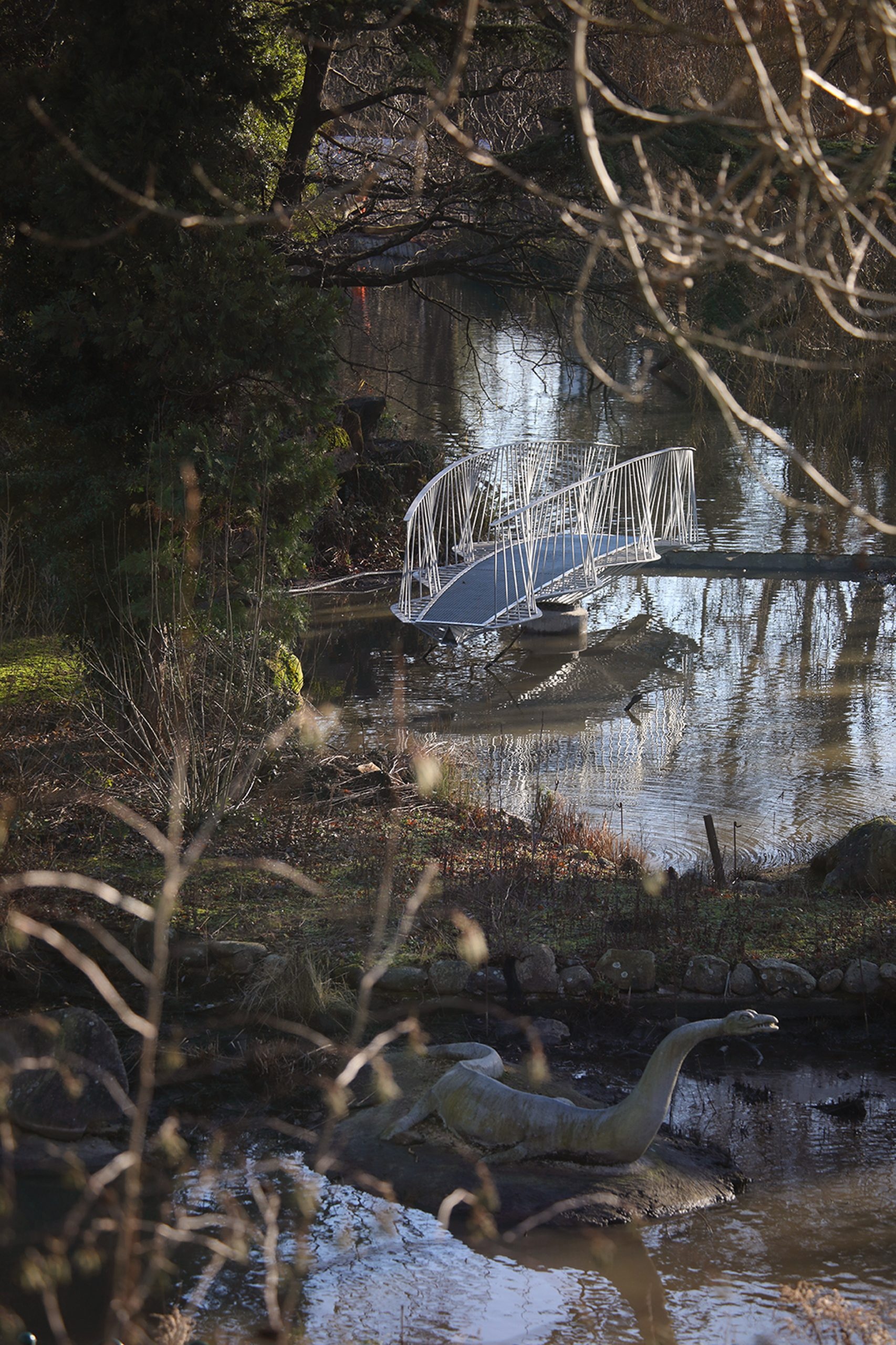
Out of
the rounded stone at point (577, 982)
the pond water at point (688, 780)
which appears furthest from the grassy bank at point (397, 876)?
the pond water at point (688, 780)

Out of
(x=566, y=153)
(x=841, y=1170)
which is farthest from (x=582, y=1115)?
(x=566, y=153)

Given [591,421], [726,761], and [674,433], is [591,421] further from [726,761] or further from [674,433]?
[726,761]

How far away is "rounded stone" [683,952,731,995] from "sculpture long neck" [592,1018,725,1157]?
1.42 m

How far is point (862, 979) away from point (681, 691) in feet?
19.2

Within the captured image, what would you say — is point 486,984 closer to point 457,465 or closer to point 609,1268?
point 609,1268

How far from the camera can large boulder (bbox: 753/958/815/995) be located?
237 inches

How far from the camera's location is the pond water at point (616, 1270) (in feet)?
12.9

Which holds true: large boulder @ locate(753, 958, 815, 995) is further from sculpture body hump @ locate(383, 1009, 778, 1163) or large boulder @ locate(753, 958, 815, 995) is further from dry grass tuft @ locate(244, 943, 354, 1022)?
dry grass tuft @ locate(244, 943, 354, 1022)

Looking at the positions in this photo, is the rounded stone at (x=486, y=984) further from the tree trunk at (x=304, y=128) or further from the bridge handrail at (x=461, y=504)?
the bridge handrail at (x=461, y=504)

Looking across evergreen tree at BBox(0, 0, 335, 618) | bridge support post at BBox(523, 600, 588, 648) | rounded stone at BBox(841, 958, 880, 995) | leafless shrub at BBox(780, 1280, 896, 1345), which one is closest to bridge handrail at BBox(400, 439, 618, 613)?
bridge support post at BBox(523, 600, 588, 648)

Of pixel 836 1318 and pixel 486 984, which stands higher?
pixel 836 1318

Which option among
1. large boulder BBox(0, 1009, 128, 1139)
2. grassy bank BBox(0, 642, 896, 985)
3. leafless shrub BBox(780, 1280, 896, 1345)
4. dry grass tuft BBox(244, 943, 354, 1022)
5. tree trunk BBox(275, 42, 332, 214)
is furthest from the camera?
tree trunk BBox(275, 42, 332, 214)

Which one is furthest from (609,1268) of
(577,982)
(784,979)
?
(784,979)

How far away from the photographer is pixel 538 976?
6074 millimetres
